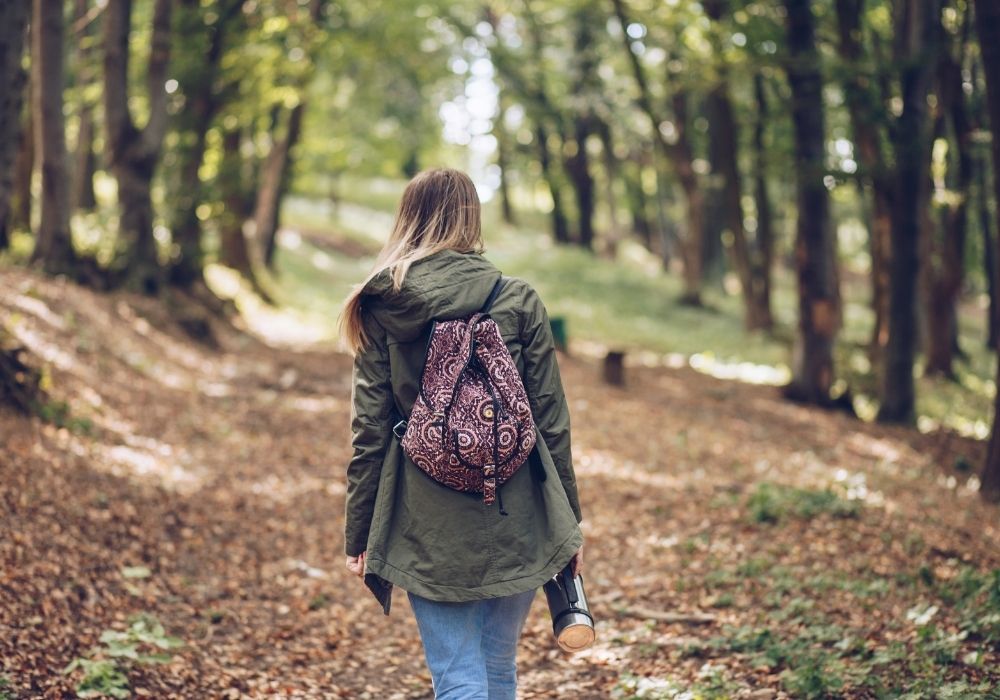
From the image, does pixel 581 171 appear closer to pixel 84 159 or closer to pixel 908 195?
pixel 84 159

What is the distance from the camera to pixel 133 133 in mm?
14227

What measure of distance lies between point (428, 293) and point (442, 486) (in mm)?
629

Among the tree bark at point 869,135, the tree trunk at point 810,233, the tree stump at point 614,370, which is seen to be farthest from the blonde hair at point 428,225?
the tree stump at point 614,370

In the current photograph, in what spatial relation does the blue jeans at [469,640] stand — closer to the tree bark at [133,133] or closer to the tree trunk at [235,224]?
the tree bark at [133,133]

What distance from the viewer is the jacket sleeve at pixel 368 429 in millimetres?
3412

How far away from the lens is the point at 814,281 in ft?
47.4

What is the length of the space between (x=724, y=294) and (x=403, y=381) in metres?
29.9

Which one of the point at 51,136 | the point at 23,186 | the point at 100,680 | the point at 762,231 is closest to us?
the point at 100,680

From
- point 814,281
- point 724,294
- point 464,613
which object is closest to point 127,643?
point 464,613

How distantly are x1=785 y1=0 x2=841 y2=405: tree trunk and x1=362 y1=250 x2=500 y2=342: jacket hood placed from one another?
33.6ft

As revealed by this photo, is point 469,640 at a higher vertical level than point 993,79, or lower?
lower

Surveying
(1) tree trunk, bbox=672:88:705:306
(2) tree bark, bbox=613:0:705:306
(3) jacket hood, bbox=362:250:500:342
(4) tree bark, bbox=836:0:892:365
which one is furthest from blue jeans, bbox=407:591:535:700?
(1) tree trunk, bbox=672:88:705:306

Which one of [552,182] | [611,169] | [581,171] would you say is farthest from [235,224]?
[552,182]

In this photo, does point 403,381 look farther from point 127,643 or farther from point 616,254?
point 616,254
